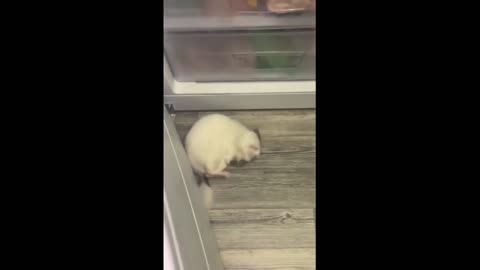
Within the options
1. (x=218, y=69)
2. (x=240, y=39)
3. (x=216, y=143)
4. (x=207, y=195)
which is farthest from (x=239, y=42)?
(x=207, y=195)

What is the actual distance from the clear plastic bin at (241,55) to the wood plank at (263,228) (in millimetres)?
359

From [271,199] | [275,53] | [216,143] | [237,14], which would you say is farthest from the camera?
[271,199]

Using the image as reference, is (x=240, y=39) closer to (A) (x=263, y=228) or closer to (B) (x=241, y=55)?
(B) (x=241, y=55)

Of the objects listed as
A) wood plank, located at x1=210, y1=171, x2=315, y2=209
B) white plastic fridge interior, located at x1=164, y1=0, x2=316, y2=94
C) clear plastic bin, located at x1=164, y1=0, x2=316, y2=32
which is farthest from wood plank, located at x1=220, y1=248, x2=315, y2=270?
clear plastic bin, located at x1=164, y1=0, x2=316, y2=32

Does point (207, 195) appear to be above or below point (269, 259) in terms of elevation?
above

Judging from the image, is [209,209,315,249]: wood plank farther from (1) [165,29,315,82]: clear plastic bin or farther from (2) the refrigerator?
(1) [165,29,315,82]: clear plastic bin

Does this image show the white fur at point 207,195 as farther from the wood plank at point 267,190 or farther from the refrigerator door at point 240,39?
the refrigerator door at point 240,39

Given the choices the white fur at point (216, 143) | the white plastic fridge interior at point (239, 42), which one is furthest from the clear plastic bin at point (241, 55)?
the white fur at point (216, 143)

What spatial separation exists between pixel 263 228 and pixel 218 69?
1.44ft

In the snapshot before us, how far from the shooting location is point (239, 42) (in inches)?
38.3

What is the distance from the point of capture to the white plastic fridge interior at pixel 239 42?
2.90ft

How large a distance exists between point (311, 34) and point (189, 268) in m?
0.54

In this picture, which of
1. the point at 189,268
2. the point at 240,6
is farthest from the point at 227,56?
the point at 189,268

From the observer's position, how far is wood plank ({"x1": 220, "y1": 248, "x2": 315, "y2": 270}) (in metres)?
1.19
